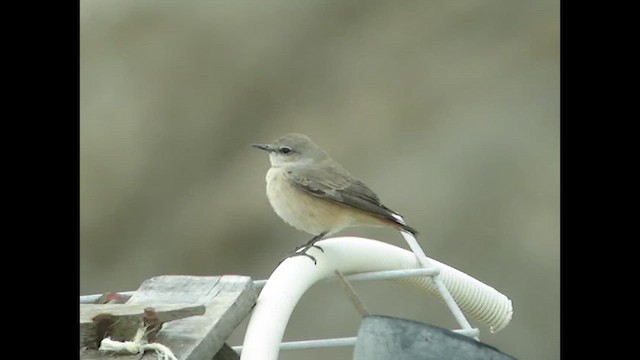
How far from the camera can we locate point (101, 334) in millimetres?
2207

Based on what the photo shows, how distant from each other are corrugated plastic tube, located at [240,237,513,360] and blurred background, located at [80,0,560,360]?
10.9 feet

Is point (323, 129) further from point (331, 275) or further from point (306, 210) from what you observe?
point (331, 275)

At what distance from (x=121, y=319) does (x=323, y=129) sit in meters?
4.75

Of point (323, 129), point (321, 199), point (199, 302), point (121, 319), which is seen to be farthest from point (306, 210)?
point (323, 129)

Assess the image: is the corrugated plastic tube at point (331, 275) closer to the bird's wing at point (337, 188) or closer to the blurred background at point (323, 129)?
the bird's wing at point (337, 188)

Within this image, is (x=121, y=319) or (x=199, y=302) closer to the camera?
(x=121, y=319)

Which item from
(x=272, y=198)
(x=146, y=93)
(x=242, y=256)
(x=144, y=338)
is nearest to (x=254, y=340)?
(x=144, y=338)

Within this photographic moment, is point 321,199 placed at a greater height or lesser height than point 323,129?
greater

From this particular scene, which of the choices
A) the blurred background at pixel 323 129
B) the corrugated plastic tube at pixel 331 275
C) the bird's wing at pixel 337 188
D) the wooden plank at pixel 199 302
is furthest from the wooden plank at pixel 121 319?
the blurred background at pixel 323 129

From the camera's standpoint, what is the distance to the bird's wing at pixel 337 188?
359 cm

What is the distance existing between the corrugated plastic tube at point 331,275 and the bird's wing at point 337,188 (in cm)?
56

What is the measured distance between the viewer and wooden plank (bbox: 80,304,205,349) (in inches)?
86.2

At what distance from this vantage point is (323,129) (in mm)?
6898
